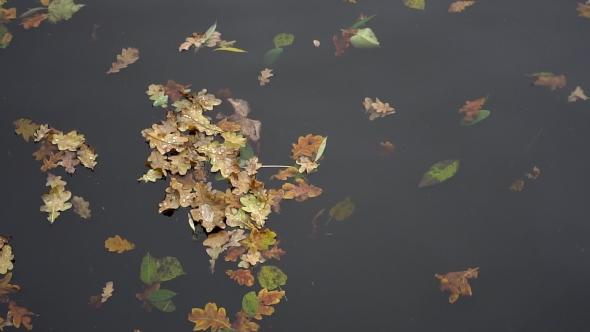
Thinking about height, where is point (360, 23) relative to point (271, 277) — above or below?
above

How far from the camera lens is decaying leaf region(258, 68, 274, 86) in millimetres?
3773

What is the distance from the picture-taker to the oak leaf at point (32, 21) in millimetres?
4062

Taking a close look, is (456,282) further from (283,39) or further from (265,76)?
(283,39)

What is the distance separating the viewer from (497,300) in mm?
2951

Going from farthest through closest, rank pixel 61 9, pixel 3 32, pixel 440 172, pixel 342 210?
pixel 61 9, pixel 3 32, pixel 440 172, pixel 342 210

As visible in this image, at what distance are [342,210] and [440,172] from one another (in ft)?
2.28

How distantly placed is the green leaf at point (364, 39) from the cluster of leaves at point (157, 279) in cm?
210

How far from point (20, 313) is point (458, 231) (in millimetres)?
2547

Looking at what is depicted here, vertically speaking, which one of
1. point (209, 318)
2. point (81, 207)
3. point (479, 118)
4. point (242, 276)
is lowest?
point (209, 318)

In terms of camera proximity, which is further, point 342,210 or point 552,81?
point 552,81

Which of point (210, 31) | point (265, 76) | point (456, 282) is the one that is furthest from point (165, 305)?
point (210, 31)

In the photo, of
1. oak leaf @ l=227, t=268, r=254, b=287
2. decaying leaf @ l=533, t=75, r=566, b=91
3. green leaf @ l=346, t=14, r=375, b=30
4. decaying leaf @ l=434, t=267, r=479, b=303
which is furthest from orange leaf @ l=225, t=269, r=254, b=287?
decaying leaf @ l=533, t=75, r=566, b=91

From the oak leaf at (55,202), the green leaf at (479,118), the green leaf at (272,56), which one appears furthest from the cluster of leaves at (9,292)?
the green leaf at (479,118)

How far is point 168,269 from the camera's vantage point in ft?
9.92
